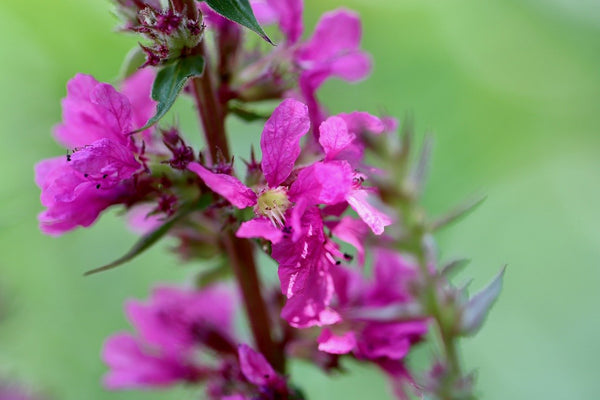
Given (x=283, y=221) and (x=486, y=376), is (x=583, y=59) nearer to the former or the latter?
(x=486, y=376)

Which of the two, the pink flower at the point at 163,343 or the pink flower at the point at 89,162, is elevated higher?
the pink flower at the point at 89,162

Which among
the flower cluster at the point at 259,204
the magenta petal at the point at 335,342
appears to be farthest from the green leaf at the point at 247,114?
the magenta petal at the point at 335,342

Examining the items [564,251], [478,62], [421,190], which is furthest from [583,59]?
[421,190]

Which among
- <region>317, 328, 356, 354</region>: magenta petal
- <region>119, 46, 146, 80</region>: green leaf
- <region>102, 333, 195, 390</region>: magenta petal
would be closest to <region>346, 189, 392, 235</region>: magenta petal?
<region>317, 328, 356, 354</region>: magenta petal

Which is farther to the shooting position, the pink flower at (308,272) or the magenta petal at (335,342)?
the magenta petal at (335,342)

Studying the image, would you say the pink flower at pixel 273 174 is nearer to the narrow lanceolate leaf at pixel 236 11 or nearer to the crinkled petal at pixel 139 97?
the narrow lanceolate leaf at pixel 236 11

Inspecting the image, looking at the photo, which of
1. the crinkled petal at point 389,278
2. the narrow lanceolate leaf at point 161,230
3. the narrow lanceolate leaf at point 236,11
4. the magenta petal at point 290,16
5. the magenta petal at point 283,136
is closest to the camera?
the narrow lanceolate leaf at point 236,11

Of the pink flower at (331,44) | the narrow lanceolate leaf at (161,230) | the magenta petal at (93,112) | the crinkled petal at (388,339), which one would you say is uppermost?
the magenta petal at (93,112)
